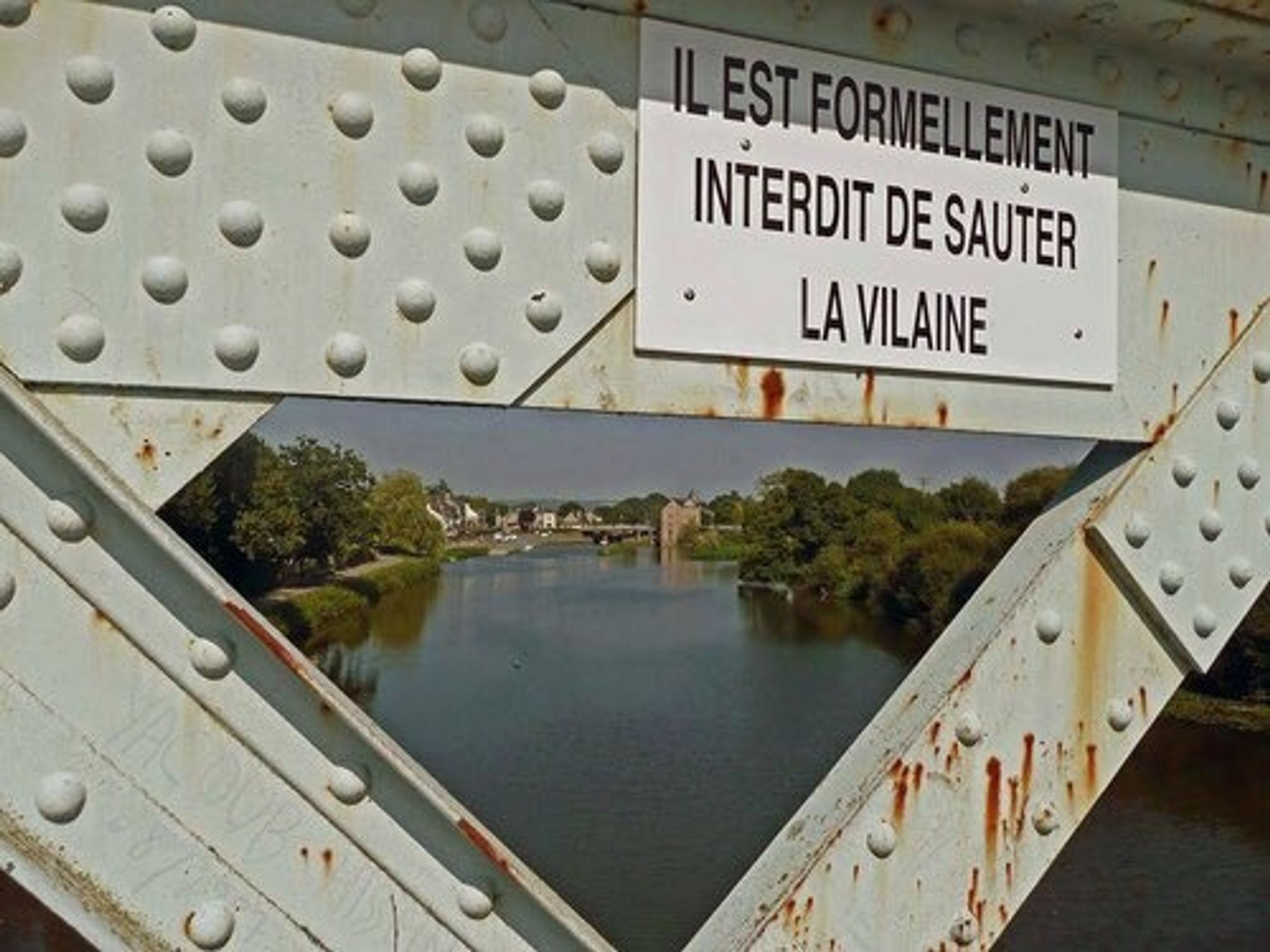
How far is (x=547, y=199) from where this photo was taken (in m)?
1.29

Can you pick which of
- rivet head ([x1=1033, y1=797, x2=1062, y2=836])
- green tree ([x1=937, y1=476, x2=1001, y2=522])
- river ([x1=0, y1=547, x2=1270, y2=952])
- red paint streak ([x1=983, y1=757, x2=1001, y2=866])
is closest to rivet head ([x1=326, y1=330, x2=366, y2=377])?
red paint streak ([x1=983, y1=757, x2=1001, y2=866])

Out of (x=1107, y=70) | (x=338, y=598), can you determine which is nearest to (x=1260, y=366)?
(x=1107, y=70)

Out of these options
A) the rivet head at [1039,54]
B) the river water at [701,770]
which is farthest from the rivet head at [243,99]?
the river water at [701,770]

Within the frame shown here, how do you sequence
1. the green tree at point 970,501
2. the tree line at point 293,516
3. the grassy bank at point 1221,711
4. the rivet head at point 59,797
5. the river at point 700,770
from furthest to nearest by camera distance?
the green tree at point 970,501 < the tree line at point 293,516 < the grassy bank at point 1221,711 < the river at point 700,770 < the rivet head at point 59,797

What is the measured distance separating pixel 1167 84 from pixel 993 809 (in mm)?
1018

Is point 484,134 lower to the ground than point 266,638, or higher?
higher

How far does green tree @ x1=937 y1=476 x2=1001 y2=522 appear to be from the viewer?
43.4m

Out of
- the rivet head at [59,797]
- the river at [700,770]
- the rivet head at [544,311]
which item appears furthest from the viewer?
the river at [700,770]

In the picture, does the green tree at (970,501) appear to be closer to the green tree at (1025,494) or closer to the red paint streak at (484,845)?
the green tree at (1025,494)

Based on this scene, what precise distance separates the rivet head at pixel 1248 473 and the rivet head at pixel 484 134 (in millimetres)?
1153

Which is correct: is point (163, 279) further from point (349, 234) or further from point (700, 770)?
point (700, 770)

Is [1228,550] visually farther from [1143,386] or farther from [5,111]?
[5,111]

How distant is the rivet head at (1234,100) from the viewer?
1.72 m

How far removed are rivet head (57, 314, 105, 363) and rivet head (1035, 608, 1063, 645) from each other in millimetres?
1158
